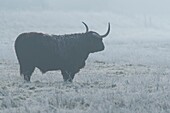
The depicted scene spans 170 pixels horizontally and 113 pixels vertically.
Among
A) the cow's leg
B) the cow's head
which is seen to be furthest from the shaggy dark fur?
the cow's head

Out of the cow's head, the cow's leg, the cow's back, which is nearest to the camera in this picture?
the cow's back

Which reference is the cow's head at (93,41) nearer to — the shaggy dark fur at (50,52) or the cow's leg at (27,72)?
the shaggy dark fur at (50,52)

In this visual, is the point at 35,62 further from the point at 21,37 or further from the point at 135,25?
the point at 135,25

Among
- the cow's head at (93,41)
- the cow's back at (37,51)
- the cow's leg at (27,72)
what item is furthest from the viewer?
the cow's head at (93,41)

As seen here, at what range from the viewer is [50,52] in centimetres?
1684

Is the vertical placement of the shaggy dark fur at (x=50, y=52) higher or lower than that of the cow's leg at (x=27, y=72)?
higher

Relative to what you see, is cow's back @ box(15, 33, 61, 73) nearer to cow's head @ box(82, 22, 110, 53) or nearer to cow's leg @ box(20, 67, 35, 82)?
cow's leg @ box(20, 67, 35, 82)

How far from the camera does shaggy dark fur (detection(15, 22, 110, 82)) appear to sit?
1683cm

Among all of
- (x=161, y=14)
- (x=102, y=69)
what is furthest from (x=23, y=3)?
(x=102, y=69)

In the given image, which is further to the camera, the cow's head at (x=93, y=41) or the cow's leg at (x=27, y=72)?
the cow's head at (x=93, y=41)

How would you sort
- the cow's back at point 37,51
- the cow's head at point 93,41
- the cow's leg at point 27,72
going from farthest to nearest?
the cow's head at point 93,41, the cow's leg at point 27,72, the cow's back at point 37,51

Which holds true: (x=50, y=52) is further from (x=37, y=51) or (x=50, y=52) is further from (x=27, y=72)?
(x=27, y=72)

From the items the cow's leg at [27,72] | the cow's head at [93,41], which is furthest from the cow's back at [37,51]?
the cow's head at [93,41]

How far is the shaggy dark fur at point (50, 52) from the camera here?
16828mm
